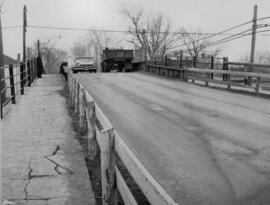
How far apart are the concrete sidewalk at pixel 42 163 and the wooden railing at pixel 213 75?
8.64 meters

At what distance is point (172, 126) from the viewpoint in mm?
8422

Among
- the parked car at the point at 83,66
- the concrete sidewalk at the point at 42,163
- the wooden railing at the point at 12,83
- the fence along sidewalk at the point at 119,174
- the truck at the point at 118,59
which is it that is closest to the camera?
the fence along sidewalk at the point at 119,174

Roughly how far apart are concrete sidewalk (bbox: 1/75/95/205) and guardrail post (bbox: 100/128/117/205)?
543mm

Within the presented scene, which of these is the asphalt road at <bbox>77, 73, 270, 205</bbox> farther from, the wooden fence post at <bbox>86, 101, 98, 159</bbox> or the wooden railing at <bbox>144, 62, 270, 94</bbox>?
the wooden railing at <bbox>144, 62, 270, 94</bbox>

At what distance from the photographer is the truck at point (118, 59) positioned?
36.0 m

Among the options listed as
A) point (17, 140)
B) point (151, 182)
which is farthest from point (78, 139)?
point (151, 182)

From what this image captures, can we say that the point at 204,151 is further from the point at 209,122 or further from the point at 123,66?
the point at 123,66

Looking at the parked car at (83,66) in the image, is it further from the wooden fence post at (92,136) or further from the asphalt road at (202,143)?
the wooden fence post at (92,136)

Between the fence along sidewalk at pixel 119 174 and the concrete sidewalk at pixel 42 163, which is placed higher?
the fence along sidewalk at pixel 119 174

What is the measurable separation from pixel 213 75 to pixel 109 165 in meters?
16.9

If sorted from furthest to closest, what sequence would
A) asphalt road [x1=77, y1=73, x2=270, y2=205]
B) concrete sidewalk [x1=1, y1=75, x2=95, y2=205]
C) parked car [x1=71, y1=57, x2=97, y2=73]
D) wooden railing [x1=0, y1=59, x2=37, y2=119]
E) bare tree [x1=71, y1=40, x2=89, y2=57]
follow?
1. bare tree [x1=71, y1=40, x2=89, y2=57]
2. parked car [x1=71, y1=57, x2=97, y2=73]
3. wooden railing [x1=0, y1=59, x2=37, y2=119]
4. asphalt road [x1=77, y1=73, x2=270, y2=205]
5. concrete sidewalk [x1=1, y1=75, x2=95, y2=205]

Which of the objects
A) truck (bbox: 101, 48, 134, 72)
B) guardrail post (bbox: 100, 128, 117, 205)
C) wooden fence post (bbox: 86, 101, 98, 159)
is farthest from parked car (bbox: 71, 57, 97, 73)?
guardrail post (bbox: 100, 128, 117, 205)

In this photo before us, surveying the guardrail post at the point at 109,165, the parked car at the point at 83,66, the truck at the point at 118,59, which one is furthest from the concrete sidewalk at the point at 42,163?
the truck at the point at 118,59

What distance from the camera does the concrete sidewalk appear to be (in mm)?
4594
